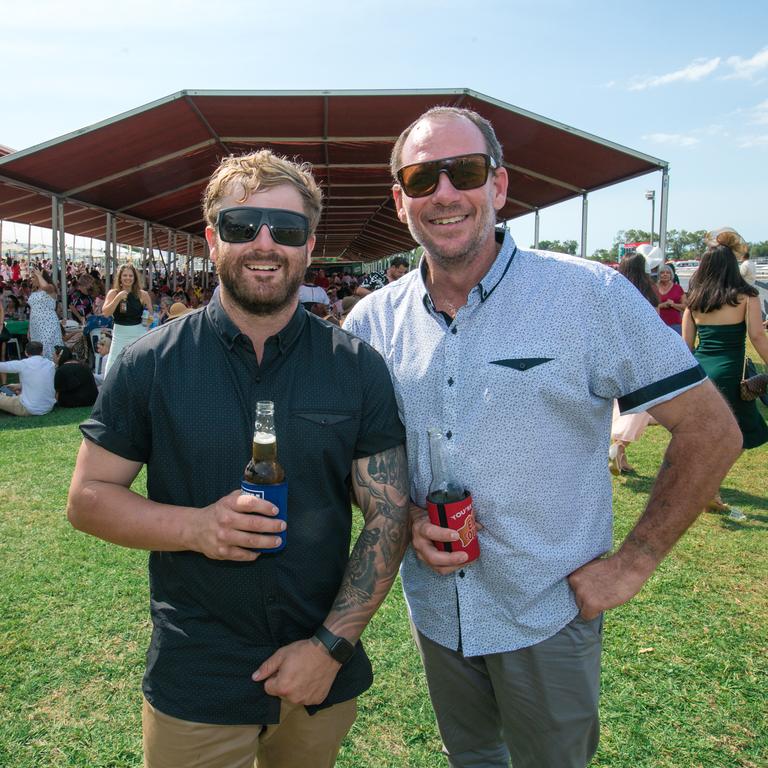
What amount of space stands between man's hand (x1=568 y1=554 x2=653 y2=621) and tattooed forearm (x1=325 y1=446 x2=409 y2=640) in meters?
0.54

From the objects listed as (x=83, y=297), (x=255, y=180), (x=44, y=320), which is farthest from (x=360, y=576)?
(x=83, y=297)

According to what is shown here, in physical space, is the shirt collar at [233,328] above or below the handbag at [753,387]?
above

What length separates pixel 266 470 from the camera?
1.64 meters

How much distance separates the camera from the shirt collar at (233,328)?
6.11ft

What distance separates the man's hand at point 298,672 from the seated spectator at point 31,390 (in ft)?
30.4

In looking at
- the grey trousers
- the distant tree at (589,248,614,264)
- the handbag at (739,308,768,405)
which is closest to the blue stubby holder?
the grey trousers

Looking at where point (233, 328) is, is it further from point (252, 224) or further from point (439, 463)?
point (439, 463)

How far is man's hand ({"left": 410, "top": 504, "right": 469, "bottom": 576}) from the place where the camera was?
178cm

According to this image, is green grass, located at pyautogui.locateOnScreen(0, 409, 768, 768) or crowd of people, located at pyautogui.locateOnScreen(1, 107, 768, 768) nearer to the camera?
crowd of people, located at pyautogui.locateOnScreen(1, 107, 768, 768)

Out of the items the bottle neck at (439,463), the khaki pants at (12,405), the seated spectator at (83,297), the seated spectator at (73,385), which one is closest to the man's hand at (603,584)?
the bottle neck at (439,463)

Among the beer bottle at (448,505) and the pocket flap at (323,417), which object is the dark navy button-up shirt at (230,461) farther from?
the beer bottle at (448,505)

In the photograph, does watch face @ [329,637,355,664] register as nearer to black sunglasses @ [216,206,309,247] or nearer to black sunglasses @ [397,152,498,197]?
black sunglasses @ [216,206,309,247]

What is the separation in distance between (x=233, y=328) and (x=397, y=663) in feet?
8.19

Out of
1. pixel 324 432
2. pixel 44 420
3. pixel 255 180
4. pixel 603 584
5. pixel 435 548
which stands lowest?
pixel 44 420
